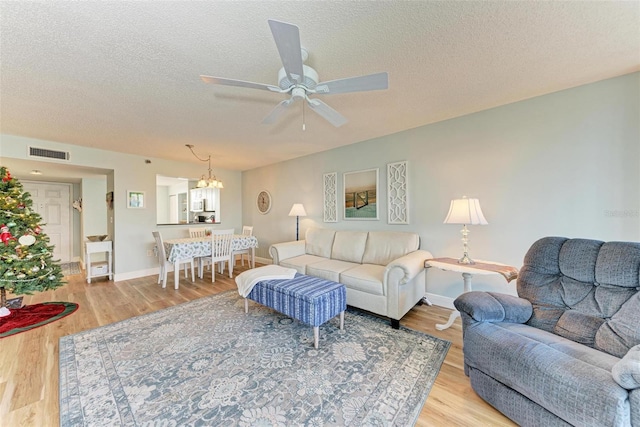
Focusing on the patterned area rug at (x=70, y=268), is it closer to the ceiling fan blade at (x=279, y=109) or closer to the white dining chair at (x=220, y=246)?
the white dining chair at (x=220, y=246)

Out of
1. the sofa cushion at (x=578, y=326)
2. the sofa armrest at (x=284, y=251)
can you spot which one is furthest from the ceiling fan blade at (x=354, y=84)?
the sofa armrest at (x=284, y=251)

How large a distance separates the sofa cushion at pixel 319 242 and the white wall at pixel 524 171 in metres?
0.71

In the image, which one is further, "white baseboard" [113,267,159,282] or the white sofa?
"white baseboard" [113,267,159,282]

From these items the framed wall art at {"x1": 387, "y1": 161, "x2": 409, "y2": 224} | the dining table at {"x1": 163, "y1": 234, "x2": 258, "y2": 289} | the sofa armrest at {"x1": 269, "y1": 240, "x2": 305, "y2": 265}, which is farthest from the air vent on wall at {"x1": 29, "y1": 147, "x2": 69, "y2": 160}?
the framed wall art at {"x1": 387, "y1": 161, "x2": 409, "y2": 224}

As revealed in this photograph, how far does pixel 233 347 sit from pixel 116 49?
2505 millimetres

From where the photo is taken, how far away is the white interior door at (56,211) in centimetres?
546

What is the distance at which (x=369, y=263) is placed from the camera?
10.8 feet

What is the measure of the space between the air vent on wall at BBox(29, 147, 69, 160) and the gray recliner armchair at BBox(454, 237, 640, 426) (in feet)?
18.7

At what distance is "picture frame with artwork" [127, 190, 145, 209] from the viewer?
436cm

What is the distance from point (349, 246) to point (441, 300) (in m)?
1.40

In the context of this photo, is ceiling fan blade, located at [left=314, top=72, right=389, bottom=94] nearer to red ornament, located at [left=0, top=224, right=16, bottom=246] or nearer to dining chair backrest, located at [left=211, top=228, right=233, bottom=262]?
dining chair backrest, located at [left=211, top=228, right=233, bottom=262]

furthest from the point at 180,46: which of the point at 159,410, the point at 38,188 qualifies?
the point at 38,188

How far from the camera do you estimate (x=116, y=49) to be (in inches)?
63.8

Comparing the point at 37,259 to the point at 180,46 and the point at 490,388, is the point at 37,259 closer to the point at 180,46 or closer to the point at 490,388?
the point at 180,46
